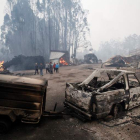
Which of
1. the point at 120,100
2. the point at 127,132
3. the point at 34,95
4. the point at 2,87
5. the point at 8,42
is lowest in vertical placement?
the point at 127,132

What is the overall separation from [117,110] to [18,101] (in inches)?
127

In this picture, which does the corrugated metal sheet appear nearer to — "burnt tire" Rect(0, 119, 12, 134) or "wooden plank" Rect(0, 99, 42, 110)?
"wooden plank" Rect(0, 99, 42, 110)

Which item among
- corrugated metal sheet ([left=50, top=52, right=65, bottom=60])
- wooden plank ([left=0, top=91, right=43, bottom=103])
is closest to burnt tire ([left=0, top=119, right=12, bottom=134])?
wooden plank ([left=0, top=91, right=43, bottom=103])

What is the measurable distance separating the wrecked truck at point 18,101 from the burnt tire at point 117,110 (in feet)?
8.18

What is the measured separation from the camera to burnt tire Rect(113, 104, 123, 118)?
4.12m

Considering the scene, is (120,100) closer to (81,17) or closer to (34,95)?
(34,95)

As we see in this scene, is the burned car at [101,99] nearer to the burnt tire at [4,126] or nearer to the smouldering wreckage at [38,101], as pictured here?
the smouldering wreckage at [38,101]

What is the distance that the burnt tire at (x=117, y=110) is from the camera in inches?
162

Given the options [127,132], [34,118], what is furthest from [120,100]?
[34,118]

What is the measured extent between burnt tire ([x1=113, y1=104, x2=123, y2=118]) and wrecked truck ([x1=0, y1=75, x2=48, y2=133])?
2.49 meters

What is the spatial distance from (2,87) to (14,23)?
42130 mm

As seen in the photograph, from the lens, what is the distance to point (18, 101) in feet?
10.6

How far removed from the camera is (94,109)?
3.60 m

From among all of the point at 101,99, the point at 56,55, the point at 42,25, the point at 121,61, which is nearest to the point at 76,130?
the point at 101,99
